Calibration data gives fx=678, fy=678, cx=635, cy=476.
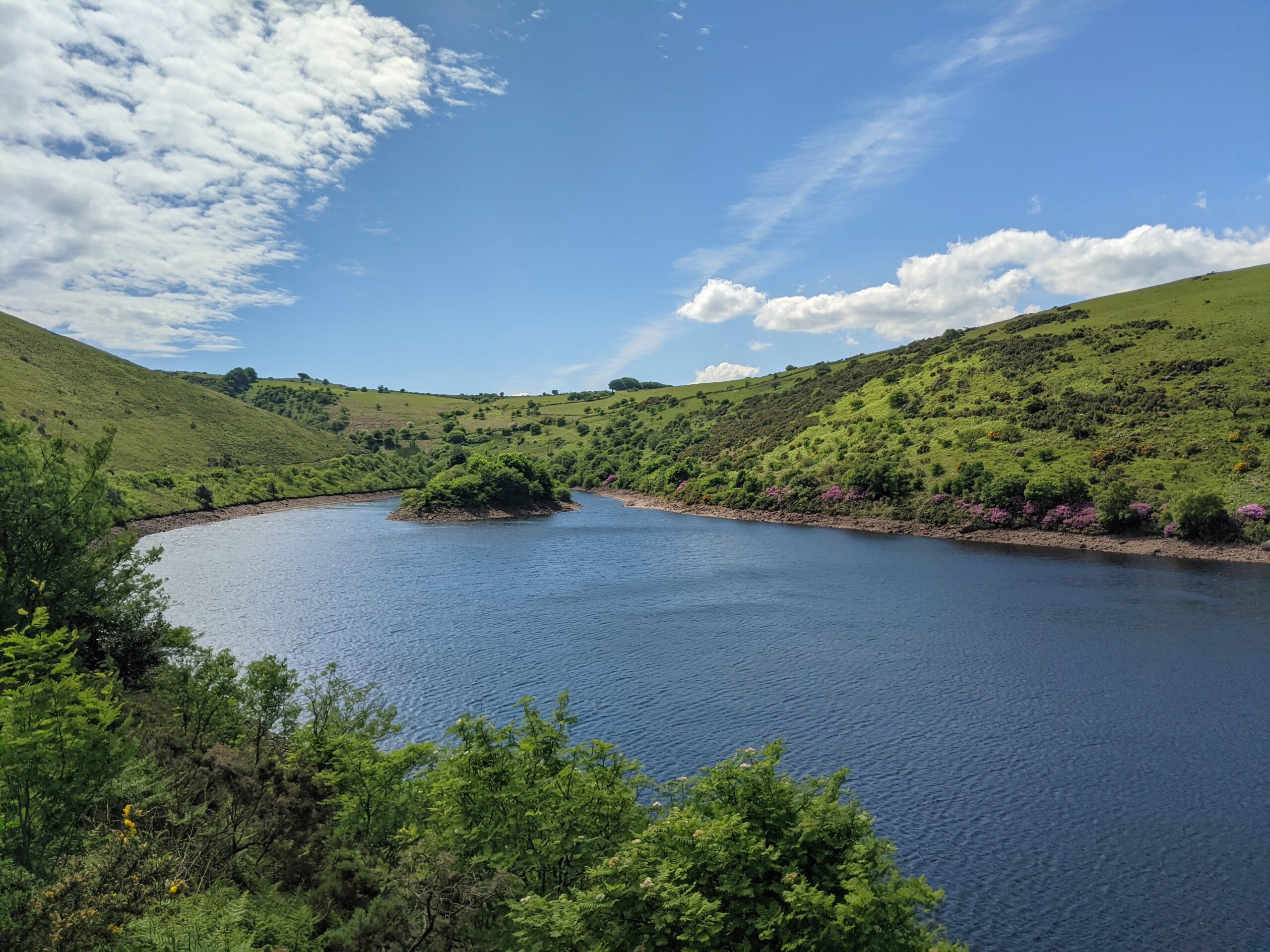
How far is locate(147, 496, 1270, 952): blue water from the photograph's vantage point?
78.5 ft

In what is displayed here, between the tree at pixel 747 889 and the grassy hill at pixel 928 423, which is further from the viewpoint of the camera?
the grassy hill at pixel 928 423

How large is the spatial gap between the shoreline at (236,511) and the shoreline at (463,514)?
2473 cm

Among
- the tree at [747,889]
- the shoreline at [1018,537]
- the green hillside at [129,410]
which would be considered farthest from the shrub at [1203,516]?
the green hillside at [129,410]

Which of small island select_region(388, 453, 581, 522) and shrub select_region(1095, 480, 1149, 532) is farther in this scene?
small island select_region(388, 453, 581, 522)

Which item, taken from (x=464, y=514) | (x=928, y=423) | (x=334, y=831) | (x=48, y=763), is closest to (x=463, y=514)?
(x=464, y=514)

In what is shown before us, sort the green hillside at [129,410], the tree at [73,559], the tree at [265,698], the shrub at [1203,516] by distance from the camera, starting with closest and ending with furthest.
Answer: the tree at [73,559], the tree at [265,698], the shrub at [1203,516], the green hillside at [129,410]

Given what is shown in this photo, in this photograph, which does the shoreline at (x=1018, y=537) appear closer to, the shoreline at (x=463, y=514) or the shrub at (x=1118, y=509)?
the shrub at (x=1118, y=509)

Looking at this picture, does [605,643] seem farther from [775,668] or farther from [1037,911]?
[1037,911]

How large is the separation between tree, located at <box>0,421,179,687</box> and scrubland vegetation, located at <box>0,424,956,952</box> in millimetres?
106

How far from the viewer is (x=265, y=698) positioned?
2634 centimetres

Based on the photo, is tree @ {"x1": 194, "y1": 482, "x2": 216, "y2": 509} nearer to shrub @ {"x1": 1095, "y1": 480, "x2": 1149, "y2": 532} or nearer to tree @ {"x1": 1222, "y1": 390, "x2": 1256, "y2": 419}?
shrub @ {"x1": 1095, "y1": 480, "x2": 1149, "y2": 532}

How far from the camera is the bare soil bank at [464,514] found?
12469cm

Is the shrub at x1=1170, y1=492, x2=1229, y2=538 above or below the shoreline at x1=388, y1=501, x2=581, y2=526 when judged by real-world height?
above

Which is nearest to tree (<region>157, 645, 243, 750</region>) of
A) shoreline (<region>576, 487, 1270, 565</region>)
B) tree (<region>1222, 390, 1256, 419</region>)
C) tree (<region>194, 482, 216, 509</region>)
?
shoreline (<region>576, 487, 1270, 565</region>)
